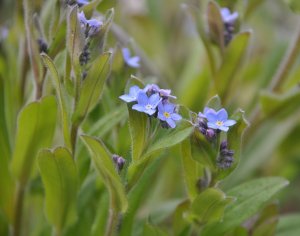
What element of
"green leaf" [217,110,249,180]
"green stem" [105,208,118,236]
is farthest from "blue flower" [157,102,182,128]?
"green stem" [105,208,118,236]

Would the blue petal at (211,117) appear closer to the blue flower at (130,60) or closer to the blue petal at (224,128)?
the blue petal at (224,128)

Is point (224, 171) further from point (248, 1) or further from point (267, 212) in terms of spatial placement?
point (248, 1)

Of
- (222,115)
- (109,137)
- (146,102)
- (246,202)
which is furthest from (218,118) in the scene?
(109,137)

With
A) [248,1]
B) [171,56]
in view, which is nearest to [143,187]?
[248,1]

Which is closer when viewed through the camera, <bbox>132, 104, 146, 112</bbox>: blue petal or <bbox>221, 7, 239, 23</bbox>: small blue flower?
<bbox>132, 104, 146, 112</bbox>: blue petal

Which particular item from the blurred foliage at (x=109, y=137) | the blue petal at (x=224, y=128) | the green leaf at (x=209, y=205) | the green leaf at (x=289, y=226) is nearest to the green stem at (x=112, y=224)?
the blurred foliage at (x=109, y=137)

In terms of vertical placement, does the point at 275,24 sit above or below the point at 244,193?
below

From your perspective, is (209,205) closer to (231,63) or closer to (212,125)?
(212,125)

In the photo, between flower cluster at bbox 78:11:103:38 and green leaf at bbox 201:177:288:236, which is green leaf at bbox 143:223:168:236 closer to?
green leaf at bbox 201:177:288:236
